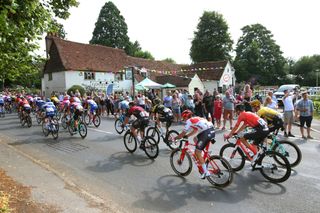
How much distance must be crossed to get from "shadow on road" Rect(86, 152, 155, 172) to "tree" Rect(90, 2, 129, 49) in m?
54.0

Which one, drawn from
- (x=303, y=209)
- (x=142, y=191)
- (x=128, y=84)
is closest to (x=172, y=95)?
(x=142, y=191)

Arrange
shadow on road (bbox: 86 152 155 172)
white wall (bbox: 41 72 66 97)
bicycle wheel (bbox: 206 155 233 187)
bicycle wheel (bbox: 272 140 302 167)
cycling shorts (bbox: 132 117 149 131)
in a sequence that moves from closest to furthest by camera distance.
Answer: bicycle wheel (bbox: 206 155 233 187) < bicycle wheel (bbox: 272 140 302 167) < shadow on road (bbox: 86 152 155 172) < cycling shorts (bbox: 132 117 149 131) < white wall (bbox: 41 72 66 97)

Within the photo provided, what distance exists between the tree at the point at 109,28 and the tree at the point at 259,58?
24.2 meters

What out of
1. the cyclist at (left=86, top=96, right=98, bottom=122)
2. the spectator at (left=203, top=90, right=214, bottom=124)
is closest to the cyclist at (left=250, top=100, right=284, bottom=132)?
the spectator at (left=203, top=90, right=214, bottom=124)

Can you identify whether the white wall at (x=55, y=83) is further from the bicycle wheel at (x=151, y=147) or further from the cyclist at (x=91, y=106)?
the bicycle wheel at (x=151, y=147)

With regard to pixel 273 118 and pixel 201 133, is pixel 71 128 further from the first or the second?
pixel 273 118

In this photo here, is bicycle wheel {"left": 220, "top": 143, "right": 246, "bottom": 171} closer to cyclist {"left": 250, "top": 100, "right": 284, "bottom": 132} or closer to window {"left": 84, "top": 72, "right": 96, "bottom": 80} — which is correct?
cyclist {"left": 250, "top": 100, "right": 284, "bottom": 132}

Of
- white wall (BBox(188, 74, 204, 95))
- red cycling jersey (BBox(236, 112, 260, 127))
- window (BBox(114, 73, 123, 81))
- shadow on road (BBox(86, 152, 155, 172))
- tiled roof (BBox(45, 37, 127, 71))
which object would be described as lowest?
shadow on road (BBox(86, 152, 155, 172))

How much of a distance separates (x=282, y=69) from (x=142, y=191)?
6371cm

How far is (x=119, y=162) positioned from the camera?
8977mm

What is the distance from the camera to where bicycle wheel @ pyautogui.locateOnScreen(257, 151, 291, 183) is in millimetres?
6742

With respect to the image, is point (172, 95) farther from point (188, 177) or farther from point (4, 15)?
point (4, 15)

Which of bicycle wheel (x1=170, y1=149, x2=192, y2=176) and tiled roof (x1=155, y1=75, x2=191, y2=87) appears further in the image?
tiled roof (x1=155, y1=75, x2=191, y2=87)

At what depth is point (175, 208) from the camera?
5641mm
